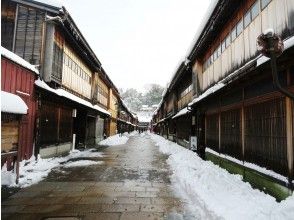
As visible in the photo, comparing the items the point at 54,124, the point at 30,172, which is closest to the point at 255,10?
the point at 30,172

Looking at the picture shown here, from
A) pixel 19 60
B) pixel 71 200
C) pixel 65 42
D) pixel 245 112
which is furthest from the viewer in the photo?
pixel 65 42

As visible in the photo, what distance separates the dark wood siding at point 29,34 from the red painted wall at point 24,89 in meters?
1.59

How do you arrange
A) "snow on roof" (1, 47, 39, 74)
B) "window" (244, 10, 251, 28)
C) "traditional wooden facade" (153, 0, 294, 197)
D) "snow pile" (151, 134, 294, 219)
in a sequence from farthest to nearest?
"snow on roof" (1, 47, 39, 74) → "window" (244, 10, 251, 28) → "traditional wooden facade" (153, 0, 294, 197) → "snow pile" (151, 134, 294, 219)

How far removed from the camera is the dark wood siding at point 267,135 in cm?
670

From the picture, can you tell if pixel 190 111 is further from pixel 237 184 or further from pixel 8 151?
pixel 8 151

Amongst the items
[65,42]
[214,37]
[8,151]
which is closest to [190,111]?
[214,37]

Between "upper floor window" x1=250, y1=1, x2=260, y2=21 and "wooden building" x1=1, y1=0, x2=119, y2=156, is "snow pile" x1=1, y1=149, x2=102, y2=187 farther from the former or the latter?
"upper floor window" x1=250, y1=1, x2=260, y2=21

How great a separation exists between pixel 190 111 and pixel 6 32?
12.1 m

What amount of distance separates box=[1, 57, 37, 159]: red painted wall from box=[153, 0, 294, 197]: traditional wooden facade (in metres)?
7.70

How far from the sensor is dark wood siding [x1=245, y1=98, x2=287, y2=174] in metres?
6.70

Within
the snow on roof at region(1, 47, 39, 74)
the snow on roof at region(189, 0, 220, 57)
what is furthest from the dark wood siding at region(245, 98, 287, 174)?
the snow on roof at region(1, 47, 39, 74)

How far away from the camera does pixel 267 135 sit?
755 cm

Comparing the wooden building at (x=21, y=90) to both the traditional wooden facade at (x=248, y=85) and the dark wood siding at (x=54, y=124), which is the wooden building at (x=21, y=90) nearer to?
the dark wood siding at (x=54, y=124)

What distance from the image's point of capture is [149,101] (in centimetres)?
16050
